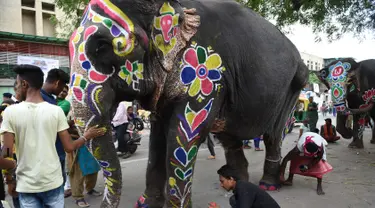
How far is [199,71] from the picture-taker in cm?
303

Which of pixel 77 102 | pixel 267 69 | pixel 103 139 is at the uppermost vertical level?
pixel 267 69

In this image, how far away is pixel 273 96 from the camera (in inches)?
152

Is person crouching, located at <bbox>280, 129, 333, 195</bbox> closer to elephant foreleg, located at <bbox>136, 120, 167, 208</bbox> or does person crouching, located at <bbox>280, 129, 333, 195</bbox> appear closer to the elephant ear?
elephant foreleg, located at <bbox>136, 120, 167, 208</bbox>

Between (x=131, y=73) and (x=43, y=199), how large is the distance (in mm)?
1180

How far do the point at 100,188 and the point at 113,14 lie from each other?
3.16m

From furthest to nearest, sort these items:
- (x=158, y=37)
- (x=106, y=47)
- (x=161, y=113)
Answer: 1. (x=161, y=113)
2. (x=158, y=37)
3. (x=106, y=47)

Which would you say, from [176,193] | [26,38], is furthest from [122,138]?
[26,38]

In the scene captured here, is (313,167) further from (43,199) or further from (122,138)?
(122,138)

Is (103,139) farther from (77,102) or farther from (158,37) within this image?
(158,37)

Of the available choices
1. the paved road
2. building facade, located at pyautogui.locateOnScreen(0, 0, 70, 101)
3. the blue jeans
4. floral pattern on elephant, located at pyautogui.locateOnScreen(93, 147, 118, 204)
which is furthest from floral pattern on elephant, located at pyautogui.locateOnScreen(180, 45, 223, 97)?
building facade, located at pyautogui.locateOnScreen(0, 0, 70, 101)

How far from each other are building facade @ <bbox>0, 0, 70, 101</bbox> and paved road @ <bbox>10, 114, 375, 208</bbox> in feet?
37.1

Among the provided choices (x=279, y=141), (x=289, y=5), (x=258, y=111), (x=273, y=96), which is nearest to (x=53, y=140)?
(x=258, y=111)

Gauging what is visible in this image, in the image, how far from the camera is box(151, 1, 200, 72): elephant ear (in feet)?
9.29

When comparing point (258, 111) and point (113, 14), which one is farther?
point (258, 111)
